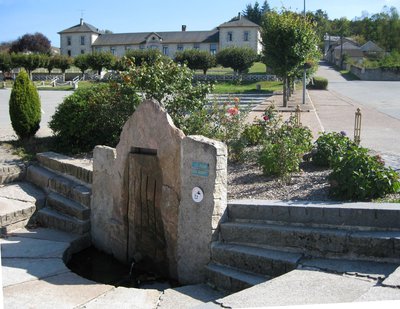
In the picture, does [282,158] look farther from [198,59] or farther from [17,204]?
[198,59]

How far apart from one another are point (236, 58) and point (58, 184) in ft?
134

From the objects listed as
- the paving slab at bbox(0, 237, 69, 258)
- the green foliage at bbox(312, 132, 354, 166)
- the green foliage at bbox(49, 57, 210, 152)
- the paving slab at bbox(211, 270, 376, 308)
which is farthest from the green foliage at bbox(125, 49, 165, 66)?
the paving slab at bbox(211, 270, 376, 308)

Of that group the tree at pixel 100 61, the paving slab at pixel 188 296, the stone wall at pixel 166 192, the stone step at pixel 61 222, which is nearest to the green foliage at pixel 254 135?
the stone wall at pixel 166 192

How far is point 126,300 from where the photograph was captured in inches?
187

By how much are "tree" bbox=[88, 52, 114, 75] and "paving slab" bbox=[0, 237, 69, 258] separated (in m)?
45.1

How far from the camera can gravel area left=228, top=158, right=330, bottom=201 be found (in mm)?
5922

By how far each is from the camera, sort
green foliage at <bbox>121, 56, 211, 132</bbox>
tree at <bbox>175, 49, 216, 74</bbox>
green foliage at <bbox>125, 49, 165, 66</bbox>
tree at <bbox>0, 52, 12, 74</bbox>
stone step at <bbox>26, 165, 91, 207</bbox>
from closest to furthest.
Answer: stone step at <bbox>26, 165, 91, 207</bbox> < green foliage at <bbox>121, 56, 211, 132</bbox> < green foliage at <bbox>125, 49, 165, 66</bbox> < tree at <bbox>175, 49, 216, 74</bbox> < tree at <bbox>0, 52, 12, 74</bbox>

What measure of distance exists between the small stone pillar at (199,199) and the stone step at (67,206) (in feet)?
6.57

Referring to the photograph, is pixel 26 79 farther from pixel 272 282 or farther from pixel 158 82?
pixel 272 282

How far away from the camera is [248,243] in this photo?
509cm

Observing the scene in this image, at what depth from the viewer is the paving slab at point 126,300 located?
4.62 metres

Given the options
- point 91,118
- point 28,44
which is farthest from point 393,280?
point 28,44

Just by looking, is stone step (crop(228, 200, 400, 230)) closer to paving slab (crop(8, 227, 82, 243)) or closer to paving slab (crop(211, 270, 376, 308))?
paving slab (crop(211, 270, 376, 308))

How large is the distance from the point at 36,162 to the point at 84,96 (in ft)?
5.31
